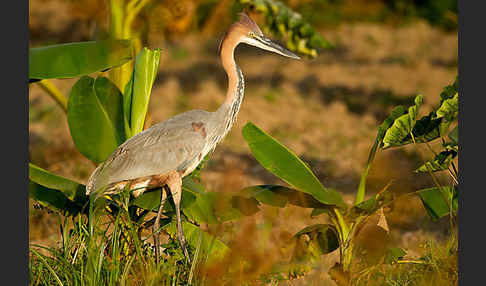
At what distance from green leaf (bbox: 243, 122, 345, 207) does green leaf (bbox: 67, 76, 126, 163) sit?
35.0 inches

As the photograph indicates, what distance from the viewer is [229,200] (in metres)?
3.61

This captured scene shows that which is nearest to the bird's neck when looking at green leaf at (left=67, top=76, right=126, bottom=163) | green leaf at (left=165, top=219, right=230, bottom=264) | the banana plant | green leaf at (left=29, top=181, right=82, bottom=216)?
the banana plant

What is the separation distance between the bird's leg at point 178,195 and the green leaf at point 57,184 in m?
0.52

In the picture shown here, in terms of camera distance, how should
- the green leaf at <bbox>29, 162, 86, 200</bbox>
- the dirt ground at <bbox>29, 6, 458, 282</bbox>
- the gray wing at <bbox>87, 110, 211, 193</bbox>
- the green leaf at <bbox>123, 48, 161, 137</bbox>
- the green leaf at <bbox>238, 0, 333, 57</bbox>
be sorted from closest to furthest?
the gray wing at <bbox>87, 110, 211, 193</bbox> < the green leaf at <bbox>29, 162, 86, 200</bbox> < the green leaf at <bbox>123, 48, 161, 137</bbox> < the green leaf at <bbox>238, 0, 333, 57</bbox> < the dirt ground at <bbox>29, 6, 458, 282</bbox>

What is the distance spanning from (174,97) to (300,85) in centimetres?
199

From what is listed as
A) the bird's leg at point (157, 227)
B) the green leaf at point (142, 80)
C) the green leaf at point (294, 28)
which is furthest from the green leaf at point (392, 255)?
the green leaf at point (294, 28)

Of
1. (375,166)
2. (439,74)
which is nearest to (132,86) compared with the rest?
(375,166)

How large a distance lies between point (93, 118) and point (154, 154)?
0.64 metres

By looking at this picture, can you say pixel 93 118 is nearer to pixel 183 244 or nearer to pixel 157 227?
pixel 157 227

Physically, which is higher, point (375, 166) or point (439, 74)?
point (375, 166)

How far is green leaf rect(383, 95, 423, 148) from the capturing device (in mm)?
3438

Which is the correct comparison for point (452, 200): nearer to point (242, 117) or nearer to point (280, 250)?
point (280, 250)

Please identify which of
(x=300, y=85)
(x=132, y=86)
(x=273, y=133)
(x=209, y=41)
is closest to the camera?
(x=132, y=86)

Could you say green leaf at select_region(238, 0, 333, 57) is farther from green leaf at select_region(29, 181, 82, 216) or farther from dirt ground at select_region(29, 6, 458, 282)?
green leaf at select_region(29, 181, 82, 216)
